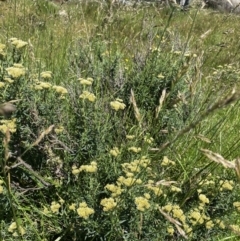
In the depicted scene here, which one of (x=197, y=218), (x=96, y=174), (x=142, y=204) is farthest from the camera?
(x=96, y=174)

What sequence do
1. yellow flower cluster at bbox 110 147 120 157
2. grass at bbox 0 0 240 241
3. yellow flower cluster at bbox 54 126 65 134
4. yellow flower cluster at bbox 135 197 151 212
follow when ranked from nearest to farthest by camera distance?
yellow flower cluster at bbox 135 197 151 212, grass at bbox 0 0 240 241, yellow flower cluster at bbox 110 147 120 157, yellow flower cluster at bbox 54 126 65 134

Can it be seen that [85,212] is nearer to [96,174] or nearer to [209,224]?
[96,174]

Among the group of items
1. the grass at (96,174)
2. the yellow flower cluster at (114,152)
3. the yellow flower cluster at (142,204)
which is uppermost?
the yellow flower cluster at (142,204)

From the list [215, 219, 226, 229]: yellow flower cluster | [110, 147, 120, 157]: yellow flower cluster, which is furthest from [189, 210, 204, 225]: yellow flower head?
[110, 147, 120, 157]: yellow flower cluster

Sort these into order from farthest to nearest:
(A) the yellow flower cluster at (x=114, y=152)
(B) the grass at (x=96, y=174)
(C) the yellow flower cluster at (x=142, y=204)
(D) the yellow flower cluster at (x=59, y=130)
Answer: (D) the yellow flower cluster at (x=59, y=130), (A) the yellow flower cluster at (x=114, y=152), (B) the grass at (x=96, y=174), (C) the yellow flower cluster at (x=142, y=204)

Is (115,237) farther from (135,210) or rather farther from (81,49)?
(81,49)

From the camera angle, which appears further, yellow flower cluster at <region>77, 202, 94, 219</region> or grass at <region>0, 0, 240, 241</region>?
grass at <region>0, 0, 240, 241</region>

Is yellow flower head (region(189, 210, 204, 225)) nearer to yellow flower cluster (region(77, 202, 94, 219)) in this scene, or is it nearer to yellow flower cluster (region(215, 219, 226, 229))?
yellow flower cluster (region(215, 219, 226, 229))

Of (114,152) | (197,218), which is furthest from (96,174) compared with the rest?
(197,218)

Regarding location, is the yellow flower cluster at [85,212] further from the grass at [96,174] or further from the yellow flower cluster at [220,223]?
the yellow flower cluster at [220,223]

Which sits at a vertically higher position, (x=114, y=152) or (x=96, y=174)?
(x=114, y=152)

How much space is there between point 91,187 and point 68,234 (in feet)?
0.99

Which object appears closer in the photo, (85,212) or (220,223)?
(85,212)

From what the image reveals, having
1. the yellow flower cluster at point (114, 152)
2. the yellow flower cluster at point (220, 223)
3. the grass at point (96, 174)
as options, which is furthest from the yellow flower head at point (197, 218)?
the yellow flower cluster at point (114, 152)
